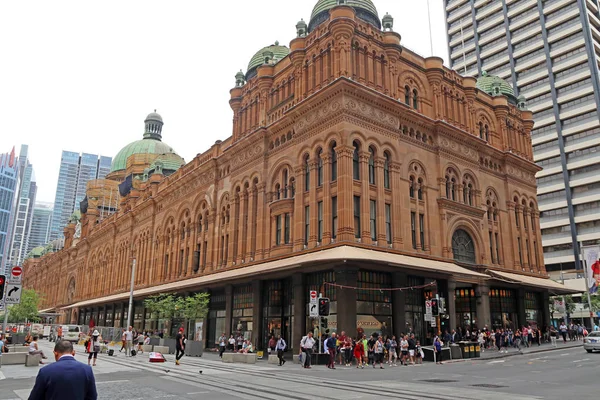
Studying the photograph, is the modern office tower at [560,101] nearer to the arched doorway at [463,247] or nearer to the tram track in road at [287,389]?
the arched doorway at [463,247]

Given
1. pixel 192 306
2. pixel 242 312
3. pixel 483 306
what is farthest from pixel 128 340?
pixel 483 306

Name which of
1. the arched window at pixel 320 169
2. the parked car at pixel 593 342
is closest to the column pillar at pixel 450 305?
the parked car at pixel 593 342

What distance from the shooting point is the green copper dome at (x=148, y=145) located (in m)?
94.8

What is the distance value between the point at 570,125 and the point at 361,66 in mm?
68936

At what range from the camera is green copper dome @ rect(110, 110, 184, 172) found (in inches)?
3730

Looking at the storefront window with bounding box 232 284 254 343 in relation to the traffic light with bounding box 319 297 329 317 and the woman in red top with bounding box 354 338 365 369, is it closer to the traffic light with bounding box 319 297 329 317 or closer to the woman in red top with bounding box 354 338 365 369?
the woman in red top with bounding box 354 338 365 369

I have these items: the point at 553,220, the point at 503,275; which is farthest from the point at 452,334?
the point at 553,220

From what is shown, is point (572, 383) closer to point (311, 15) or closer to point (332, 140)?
point (332, 140)

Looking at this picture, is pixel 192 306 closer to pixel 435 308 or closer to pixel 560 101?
pixel 435 308

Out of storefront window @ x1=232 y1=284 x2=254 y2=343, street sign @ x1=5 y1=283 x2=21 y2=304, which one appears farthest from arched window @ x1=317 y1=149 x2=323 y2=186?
street sign @ x1=5 y1=283 x2=21 y2=304

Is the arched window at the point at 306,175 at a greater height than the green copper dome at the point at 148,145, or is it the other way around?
the green copper dome at the point at 148,145

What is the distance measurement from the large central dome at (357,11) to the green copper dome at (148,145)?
56.9m

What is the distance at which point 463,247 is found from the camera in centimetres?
3953

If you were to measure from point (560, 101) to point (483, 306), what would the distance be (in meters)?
65.7
